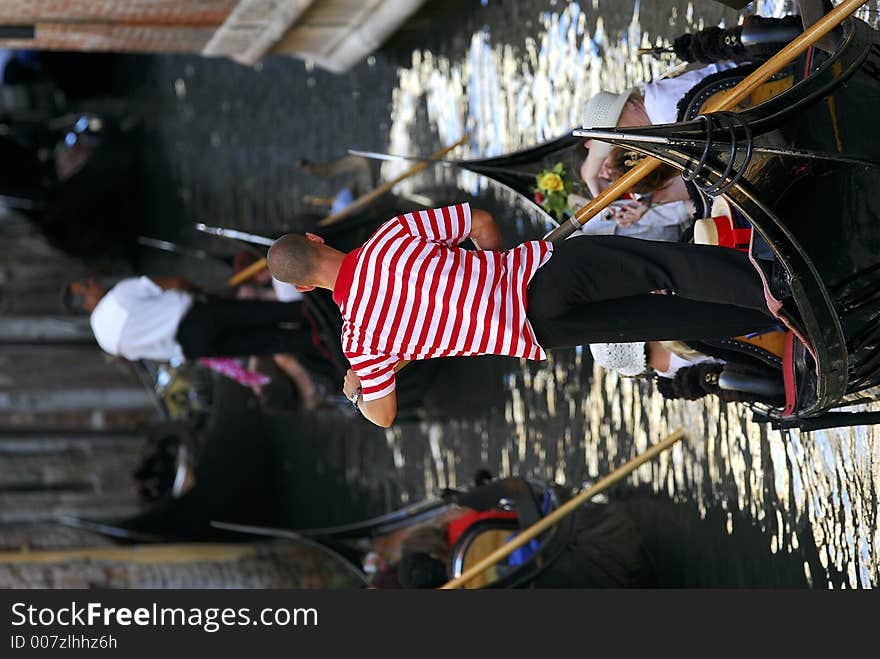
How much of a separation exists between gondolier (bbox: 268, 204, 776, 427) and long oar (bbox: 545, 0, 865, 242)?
0.12 m

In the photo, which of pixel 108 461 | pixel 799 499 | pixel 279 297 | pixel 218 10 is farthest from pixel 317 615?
pixel 108 461

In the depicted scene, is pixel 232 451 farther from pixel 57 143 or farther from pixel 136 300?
pixel 57 143

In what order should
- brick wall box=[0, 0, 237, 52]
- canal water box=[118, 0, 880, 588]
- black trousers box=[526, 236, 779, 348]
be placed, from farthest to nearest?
brick wall box=[0, 0, 237, 52] < canal water box=[118, 0, 880, 588] < black trousers box=[526, 236, 779, 348]

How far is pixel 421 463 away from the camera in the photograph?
19.0 ft

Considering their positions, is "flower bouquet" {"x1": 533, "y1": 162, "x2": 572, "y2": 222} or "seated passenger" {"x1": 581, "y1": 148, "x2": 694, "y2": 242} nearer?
"seated passenger" {"x1": 581, "y1": 148, "x2": 694, "y2": 242}

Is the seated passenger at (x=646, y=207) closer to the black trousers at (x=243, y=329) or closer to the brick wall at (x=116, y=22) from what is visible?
the black trousers at (x=243, y=329)

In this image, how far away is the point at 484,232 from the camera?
304 centimetres

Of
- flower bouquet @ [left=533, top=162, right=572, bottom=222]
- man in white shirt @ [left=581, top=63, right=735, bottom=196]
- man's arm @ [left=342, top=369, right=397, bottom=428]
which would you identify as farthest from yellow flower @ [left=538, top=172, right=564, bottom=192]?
man's arm @ [left=342, top=369, right=397, bottom=428]

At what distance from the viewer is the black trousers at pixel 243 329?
5.22 meters

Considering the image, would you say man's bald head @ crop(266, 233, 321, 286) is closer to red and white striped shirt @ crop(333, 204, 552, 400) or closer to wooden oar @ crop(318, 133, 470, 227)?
red and white striped shirt @ crop(333, 204, 552, 400)

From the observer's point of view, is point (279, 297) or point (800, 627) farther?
point (279, 297)

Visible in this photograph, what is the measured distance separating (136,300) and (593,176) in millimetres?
2516

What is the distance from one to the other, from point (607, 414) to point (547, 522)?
73 centimetres

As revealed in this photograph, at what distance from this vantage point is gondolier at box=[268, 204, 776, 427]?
2805 mm
